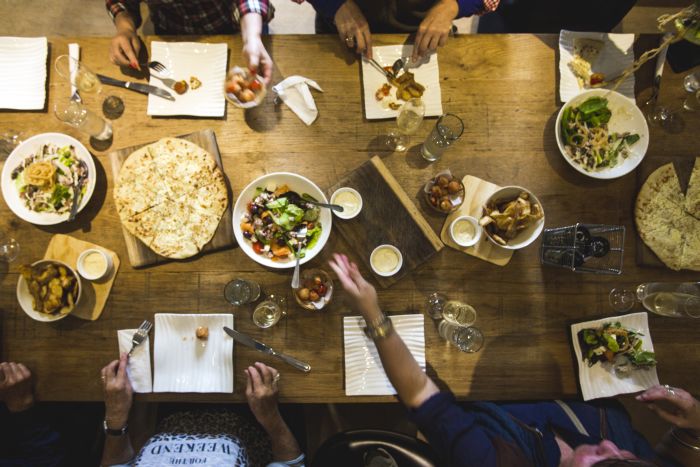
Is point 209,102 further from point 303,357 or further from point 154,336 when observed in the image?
point 303,357

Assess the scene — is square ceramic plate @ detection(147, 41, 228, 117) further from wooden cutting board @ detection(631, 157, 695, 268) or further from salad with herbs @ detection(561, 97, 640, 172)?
wooden cutting board @ detection(631, 157, 695, 268)

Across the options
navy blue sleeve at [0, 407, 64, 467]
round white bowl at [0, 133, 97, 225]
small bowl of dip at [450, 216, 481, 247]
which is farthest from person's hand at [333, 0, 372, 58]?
navy blue sleeve at [0, 407, 64, 467]

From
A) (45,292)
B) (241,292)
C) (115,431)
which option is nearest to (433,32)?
(241,292)

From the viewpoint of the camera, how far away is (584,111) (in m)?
2.13

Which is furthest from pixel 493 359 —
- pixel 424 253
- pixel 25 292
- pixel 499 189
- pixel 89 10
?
pixel 89 10

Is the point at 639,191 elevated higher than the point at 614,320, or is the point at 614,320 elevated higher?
the point at 639,191

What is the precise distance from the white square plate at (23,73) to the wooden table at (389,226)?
48mm

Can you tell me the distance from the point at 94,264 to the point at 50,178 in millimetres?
467

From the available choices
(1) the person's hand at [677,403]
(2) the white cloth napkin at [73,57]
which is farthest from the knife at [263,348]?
(1) the person's hand at [677,403]

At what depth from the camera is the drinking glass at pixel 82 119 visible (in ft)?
6.66

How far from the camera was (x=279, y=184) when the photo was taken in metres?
2.05

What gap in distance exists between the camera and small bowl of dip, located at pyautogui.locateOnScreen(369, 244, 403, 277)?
201cm

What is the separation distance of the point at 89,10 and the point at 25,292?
3.22 m

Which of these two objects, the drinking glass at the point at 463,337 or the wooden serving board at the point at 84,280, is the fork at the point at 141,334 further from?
the drinking glass at the point at 463,337
